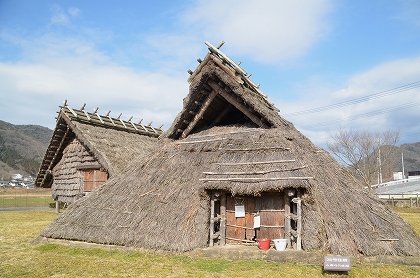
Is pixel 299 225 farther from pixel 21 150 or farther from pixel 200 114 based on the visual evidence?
pixel 21 150

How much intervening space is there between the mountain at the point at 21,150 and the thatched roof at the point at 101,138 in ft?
262

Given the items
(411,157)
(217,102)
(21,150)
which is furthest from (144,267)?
(21,150)

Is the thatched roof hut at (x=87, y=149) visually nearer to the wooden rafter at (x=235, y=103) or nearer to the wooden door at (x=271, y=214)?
the wooden rafter at (x=235, y=103)

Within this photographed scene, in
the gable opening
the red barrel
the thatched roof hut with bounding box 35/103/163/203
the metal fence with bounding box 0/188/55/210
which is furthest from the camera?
the metal fence with bounding box 0/188/55/210

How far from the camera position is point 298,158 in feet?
37.0

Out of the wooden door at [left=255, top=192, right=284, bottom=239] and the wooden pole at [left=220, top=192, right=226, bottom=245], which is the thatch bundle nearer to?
the wooden pole at [left=220, top=192, right=226, bottom=245]

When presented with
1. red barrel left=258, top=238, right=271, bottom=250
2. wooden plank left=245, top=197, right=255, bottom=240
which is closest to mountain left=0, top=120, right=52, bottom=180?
wooden plank left=245, top=197, right=255, bottom=240

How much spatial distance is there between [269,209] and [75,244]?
24.8 feet

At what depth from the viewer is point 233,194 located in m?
10.6

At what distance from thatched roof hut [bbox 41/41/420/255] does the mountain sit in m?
92.7

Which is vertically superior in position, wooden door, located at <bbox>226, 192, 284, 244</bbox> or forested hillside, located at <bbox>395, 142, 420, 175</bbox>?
forested hillside, located at <bbox>395, 142, 420, 175</bbox>

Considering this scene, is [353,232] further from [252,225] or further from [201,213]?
[201,213]

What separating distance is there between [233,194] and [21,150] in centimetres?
13190

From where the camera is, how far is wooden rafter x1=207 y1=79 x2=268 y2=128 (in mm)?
13125
